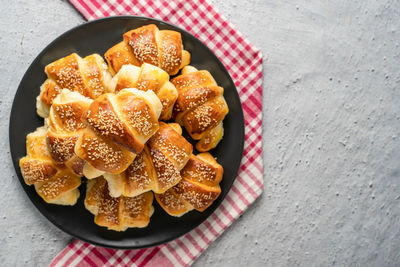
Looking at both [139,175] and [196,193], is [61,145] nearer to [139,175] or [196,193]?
[139,175]

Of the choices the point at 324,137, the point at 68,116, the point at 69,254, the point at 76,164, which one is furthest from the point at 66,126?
the point at 324,137

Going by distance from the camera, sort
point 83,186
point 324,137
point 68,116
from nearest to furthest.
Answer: point 68,116 → point 83,186 → point 324,137

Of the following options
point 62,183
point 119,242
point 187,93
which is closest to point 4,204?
point 62,183

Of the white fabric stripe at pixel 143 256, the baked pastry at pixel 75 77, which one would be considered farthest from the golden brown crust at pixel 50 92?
the white fabric stripe at pixel 143 256

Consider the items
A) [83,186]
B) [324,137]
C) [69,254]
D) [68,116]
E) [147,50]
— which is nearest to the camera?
[68,116]

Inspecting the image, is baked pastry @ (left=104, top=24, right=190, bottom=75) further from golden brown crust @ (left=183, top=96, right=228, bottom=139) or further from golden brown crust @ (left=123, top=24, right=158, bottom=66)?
golden brown crust @ (left=183, top=96, right=228, bottom=139)

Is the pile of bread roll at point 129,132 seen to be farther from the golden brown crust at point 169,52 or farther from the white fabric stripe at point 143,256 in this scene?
the white fabric stripe at point 143,256
